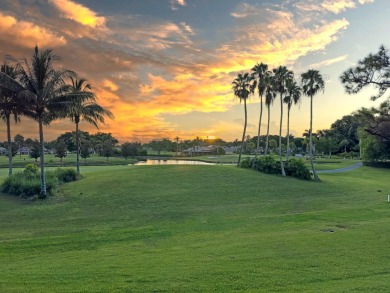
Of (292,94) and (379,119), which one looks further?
(292,94)

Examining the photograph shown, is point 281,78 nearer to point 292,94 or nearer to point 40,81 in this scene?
point 292,94

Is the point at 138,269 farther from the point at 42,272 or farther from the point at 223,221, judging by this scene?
the point at 223,221

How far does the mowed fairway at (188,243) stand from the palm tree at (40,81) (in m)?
7.31

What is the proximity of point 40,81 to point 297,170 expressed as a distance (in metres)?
30.9

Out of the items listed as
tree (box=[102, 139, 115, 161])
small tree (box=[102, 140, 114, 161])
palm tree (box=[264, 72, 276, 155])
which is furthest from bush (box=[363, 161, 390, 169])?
small tree (box=[102, 140, 114, 161])

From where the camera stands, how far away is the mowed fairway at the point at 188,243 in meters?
7.97

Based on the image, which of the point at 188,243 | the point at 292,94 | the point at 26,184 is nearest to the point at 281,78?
the point at 292,94

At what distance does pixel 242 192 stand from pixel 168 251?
16.5 m

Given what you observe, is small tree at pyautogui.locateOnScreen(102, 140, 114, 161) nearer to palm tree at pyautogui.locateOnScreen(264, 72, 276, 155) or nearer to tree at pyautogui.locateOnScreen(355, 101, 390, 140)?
palm tree at pyautogui.locateOnScreen(264, 72, 276, 155)

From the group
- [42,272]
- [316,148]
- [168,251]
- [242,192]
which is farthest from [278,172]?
[316,148]

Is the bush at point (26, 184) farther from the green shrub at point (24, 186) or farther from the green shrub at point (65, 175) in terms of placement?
the green shrub at point (65, 175)

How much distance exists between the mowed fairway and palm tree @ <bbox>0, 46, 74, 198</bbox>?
24.0 feet

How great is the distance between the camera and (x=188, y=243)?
1228cm

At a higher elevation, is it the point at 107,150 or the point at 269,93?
the point at 269,93
